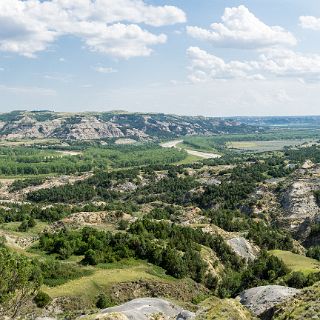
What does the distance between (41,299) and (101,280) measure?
407 inches

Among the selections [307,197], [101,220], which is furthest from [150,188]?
[101,220]

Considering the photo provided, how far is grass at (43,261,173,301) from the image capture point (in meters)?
53.5

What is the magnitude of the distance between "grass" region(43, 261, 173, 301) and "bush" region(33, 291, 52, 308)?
Answer: 2.17 metres

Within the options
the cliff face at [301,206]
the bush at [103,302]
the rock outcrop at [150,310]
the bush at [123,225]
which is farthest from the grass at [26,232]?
the cliff face at [301,206]

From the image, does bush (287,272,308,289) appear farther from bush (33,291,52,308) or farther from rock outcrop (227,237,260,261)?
bush (33,291,52,308)

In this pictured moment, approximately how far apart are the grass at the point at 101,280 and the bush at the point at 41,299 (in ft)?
7.11

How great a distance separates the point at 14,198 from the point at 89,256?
124m

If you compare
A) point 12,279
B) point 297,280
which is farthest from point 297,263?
point 12,279

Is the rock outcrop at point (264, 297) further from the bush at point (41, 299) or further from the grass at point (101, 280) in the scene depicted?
the bush at point (41, 299)

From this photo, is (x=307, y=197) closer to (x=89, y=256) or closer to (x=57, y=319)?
(x=89, y=256)

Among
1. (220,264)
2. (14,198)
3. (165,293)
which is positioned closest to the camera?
(165,293)

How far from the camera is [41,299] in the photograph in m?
49.0

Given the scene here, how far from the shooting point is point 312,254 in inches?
3511

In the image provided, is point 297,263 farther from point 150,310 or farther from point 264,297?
point 150,310
